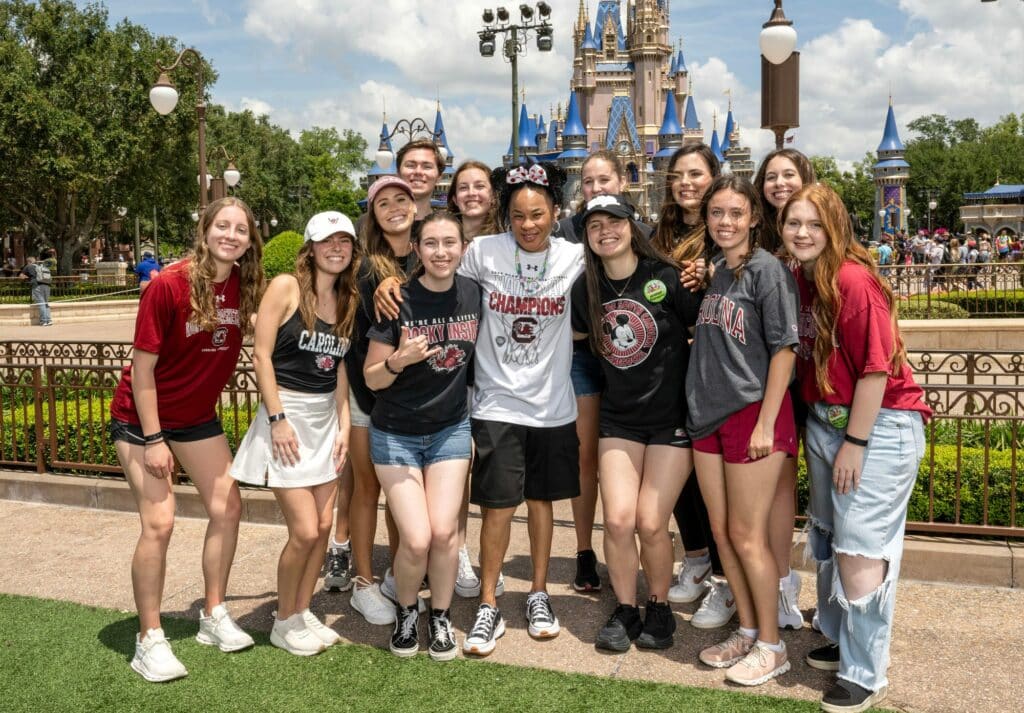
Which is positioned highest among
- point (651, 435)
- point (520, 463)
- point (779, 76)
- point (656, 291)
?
point (779, 76)

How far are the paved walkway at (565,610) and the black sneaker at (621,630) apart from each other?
0.19 ft

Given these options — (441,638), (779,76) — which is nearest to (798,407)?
(441,638)

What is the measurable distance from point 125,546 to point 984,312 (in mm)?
17909

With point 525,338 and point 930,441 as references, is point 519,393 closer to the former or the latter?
point 525,338

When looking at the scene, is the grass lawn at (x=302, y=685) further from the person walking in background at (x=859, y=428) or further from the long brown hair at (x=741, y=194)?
the long brown hair at (x=741, y=194)

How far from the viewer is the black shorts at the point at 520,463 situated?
14.1 feet

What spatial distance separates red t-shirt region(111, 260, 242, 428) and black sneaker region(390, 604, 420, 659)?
1.38m

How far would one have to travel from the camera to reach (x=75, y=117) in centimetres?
3338

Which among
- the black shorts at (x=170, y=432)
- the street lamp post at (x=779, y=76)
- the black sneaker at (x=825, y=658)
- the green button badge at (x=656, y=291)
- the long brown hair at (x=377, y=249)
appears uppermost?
the street lamp post at (x=779, y=76)

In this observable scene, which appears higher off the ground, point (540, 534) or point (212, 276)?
point (212, 276)

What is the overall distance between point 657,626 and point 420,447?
1.48 meters

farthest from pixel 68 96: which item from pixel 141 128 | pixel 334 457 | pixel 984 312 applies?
pixel 334 457

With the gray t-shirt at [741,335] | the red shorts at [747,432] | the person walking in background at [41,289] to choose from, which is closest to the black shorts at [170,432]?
the gray t-shirt at [741,335]

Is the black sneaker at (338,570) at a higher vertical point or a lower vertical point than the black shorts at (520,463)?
lower
